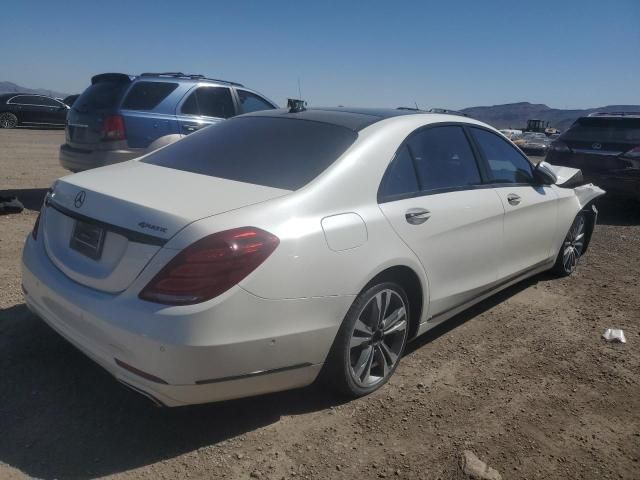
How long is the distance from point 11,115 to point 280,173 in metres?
23.3

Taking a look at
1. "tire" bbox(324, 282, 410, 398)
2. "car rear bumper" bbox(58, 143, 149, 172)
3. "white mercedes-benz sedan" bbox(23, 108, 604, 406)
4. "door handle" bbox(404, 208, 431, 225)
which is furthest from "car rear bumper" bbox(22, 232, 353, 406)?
"car rear bumper" bbox(58, 143, 149, 172)

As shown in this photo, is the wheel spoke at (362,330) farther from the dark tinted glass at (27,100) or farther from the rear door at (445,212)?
the dark tinted glass at (27,100)

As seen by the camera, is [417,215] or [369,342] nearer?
[369,342]

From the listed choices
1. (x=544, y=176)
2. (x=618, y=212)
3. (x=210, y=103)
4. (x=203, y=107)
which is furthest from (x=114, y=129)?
(x=618, y=212)

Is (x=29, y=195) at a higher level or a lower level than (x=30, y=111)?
higher

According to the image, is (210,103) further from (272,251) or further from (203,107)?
(272,251)

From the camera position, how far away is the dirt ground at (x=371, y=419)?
8.28ft

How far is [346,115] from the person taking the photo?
11.8ft

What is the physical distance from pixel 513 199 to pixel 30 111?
77.2ft

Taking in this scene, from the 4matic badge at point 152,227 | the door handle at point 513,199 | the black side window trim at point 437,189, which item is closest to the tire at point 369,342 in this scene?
the black side window trim at point 437,189

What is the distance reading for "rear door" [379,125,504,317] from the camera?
3.15 metres

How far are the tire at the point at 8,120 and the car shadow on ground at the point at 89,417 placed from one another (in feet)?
72.8

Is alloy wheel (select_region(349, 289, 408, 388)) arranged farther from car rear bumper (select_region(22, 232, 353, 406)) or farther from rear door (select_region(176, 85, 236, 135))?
rear door (select_region(176, 85, 236, 135))

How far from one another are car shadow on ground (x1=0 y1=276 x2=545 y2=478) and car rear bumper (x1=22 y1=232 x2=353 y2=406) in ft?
1.11
